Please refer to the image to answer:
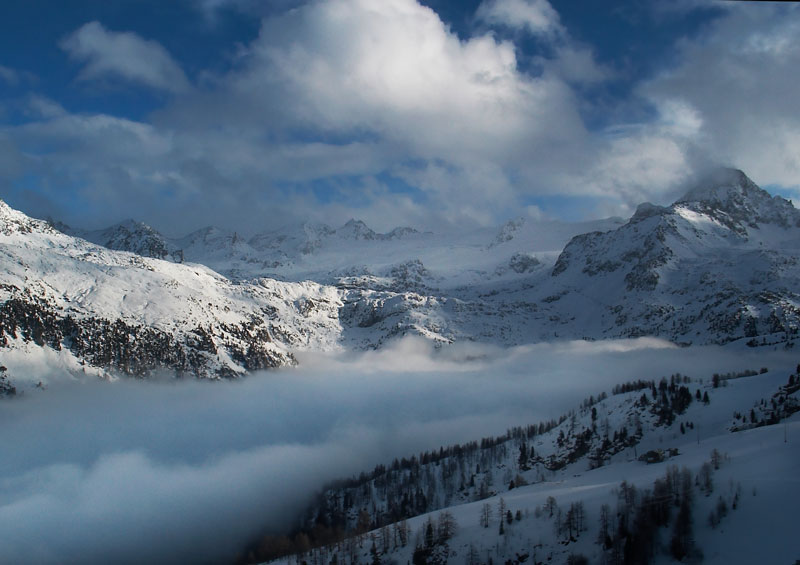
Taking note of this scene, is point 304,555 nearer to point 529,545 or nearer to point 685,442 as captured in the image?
point 529,545

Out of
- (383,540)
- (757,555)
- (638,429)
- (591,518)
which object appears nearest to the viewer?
(757,555)

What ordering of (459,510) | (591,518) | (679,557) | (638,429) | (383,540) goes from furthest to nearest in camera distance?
(638,429)
(459,510)
(383,540)
(591,518)
(679,557)

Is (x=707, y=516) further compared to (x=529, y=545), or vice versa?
(x=529, y=545)

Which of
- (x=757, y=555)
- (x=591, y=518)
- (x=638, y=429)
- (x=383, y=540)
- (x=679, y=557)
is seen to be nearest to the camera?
(x=757, y=555)

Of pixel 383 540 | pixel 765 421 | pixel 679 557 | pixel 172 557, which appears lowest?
pixel 172 557

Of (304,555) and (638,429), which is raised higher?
(638,429)

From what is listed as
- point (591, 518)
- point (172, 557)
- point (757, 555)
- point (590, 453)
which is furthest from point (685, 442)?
point (172, 557)

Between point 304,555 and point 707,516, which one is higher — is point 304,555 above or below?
below

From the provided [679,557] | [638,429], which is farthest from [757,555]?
[638,429]

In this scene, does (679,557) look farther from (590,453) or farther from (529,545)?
(590,453)
